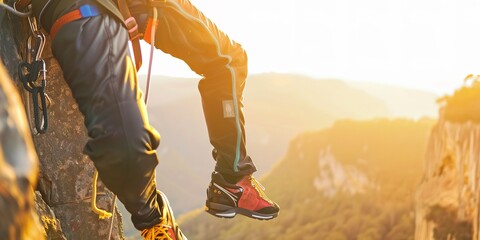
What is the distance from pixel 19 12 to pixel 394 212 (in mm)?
68646

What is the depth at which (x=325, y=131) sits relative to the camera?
297ft

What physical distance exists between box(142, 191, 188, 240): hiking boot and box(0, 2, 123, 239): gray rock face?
0.84 m

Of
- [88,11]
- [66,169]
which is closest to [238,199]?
[66,169]

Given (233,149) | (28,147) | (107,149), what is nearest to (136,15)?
(107,149)

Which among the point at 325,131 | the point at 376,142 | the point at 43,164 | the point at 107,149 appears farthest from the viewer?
the point at 325,131

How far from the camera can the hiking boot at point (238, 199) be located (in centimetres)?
362

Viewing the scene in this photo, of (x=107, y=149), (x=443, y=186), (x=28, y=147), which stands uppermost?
(x=28, y=147)

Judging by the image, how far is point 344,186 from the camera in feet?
254

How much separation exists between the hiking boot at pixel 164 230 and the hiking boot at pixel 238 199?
865 millimetres

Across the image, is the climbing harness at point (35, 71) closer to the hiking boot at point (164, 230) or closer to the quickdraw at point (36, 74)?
the quickdraw at point (36, 74)

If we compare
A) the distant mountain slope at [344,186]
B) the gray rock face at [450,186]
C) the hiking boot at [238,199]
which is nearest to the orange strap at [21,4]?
the hiking boot at [238,199]

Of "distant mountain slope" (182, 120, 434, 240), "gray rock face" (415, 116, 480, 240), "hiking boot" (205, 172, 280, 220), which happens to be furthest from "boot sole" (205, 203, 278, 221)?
"distant mountain slope" (182, 120, 434, 240)

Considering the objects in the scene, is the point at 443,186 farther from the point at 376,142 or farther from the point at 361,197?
the point at 376,142

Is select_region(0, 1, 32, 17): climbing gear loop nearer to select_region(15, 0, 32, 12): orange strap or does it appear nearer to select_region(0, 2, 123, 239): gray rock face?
select_region(15, 0, 32, 12): orange strap
